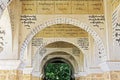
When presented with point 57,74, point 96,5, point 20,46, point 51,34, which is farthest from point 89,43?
point 57,74

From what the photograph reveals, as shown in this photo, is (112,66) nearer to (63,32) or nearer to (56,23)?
(56,23)

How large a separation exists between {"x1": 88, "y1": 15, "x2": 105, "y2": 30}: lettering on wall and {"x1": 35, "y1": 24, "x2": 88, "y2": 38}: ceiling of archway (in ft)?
7.00

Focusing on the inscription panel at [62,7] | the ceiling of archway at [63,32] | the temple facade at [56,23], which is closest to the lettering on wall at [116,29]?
the temple facade at [56,23]

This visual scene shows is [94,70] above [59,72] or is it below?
above

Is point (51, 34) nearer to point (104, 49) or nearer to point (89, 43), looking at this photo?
point (89, 43)

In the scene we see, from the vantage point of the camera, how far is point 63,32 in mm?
8719

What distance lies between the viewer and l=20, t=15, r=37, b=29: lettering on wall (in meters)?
6.38

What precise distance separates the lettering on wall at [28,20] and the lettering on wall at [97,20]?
1.40 metres

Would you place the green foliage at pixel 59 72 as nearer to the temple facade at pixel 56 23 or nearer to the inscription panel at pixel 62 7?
the temple facade at pixel 56 23

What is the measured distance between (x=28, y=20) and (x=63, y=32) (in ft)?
8.13

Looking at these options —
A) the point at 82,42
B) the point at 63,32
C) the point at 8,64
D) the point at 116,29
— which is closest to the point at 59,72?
the point at 82,42

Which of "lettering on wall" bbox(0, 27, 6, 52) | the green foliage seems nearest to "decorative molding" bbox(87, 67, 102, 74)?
"lettering on wall" bbox(0, 27, 6, 52)

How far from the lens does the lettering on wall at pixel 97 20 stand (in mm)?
6333

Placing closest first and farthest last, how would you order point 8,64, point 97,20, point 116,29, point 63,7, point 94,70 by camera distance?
point 116,29, point 8,64, point 97,20, point 63,7, point 94,70
